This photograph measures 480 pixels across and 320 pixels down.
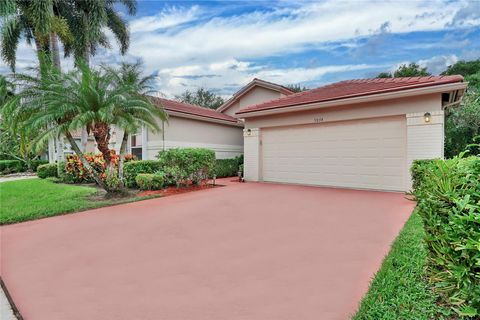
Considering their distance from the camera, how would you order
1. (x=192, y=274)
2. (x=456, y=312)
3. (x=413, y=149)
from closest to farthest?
(x=456, y=312)
(x=192, y=274)
(x=413, y=149)

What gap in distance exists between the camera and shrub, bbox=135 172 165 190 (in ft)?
37.4

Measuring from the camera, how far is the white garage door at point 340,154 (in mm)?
10375

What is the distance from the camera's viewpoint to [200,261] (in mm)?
4348

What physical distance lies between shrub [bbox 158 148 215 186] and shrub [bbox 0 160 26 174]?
69.4 ft

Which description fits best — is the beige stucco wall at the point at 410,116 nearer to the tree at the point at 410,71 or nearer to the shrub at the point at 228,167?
the shrub at the point at 228,167

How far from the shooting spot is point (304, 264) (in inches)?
163

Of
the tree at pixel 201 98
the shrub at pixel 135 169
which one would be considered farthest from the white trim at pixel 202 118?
the tree at pixel 201 98

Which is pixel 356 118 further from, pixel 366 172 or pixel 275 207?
pixel 275 207

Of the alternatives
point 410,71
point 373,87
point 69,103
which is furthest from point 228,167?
point 410,71

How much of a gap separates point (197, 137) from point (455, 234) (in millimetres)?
14645

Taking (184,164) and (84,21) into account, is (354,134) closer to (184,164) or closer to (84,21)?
(184,164)

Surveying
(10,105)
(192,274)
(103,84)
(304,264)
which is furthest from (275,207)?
(10,105)

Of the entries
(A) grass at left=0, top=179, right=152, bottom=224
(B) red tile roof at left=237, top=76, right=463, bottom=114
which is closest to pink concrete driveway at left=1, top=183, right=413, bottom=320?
(A) grass at left=0, top=179, right=152, bottom=224

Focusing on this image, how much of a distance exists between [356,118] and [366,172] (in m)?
2.04
